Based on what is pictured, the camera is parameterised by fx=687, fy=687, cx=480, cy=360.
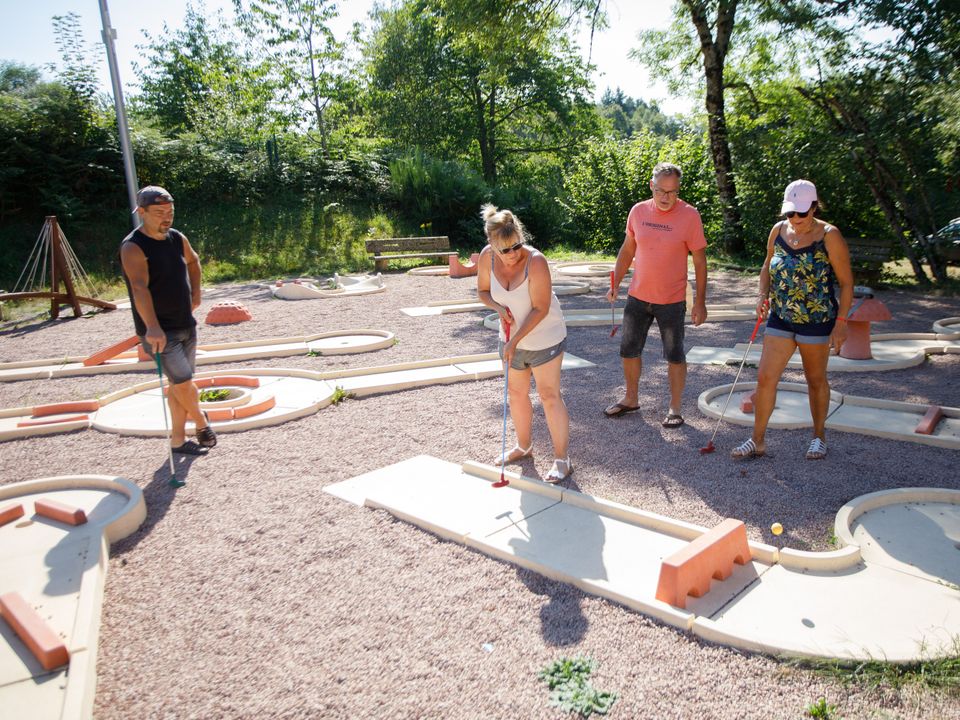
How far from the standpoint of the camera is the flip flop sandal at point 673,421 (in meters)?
5.33

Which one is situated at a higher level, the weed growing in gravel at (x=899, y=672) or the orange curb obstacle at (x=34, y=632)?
the orange curb obstacle at (x=34, y=632)

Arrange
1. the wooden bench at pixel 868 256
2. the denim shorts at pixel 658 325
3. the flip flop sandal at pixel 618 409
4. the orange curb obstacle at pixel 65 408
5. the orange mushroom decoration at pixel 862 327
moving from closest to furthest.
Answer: the denim shorts at pixel 658 325 → the flip flop sandal at pixel 618 409 → the orange curb obstacle at pixel 65 408 → the orange mushroom decoration at pixel 862 327 → the wooden bench at pixel 868 256

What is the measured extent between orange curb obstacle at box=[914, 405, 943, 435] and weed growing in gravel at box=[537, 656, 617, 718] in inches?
141

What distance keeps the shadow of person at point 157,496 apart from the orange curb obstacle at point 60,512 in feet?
0.95

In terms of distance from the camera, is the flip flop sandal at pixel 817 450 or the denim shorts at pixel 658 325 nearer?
the flip flop sandal at pixel 817 450

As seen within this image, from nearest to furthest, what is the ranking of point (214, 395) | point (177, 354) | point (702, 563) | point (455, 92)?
point (702, 563) < point (177, 354) < point (214, 395) < point (455, 92)

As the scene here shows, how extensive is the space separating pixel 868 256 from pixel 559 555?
1139 cm

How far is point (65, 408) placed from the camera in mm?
6117

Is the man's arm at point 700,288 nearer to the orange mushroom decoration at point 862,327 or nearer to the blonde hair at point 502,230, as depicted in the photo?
the blonde hair at point 502,230

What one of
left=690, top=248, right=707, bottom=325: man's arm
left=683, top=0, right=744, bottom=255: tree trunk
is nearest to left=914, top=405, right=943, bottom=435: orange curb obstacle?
left=690, top=248, right=707, bottom=325: man's arm

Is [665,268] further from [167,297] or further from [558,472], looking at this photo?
[167,297]

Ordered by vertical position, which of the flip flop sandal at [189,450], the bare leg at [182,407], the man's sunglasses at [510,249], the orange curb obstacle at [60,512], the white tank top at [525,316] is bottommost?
the flip flop sandal at [189,450]

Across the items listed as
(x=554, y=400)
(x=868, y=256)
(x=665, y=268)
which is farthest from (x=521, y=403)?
(x=868, y=256)

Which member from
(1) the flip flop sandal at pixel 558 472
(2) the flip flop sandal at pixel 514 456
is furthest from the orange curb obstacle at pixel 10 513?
(1) the flip flop sandal at pixel 558 472
